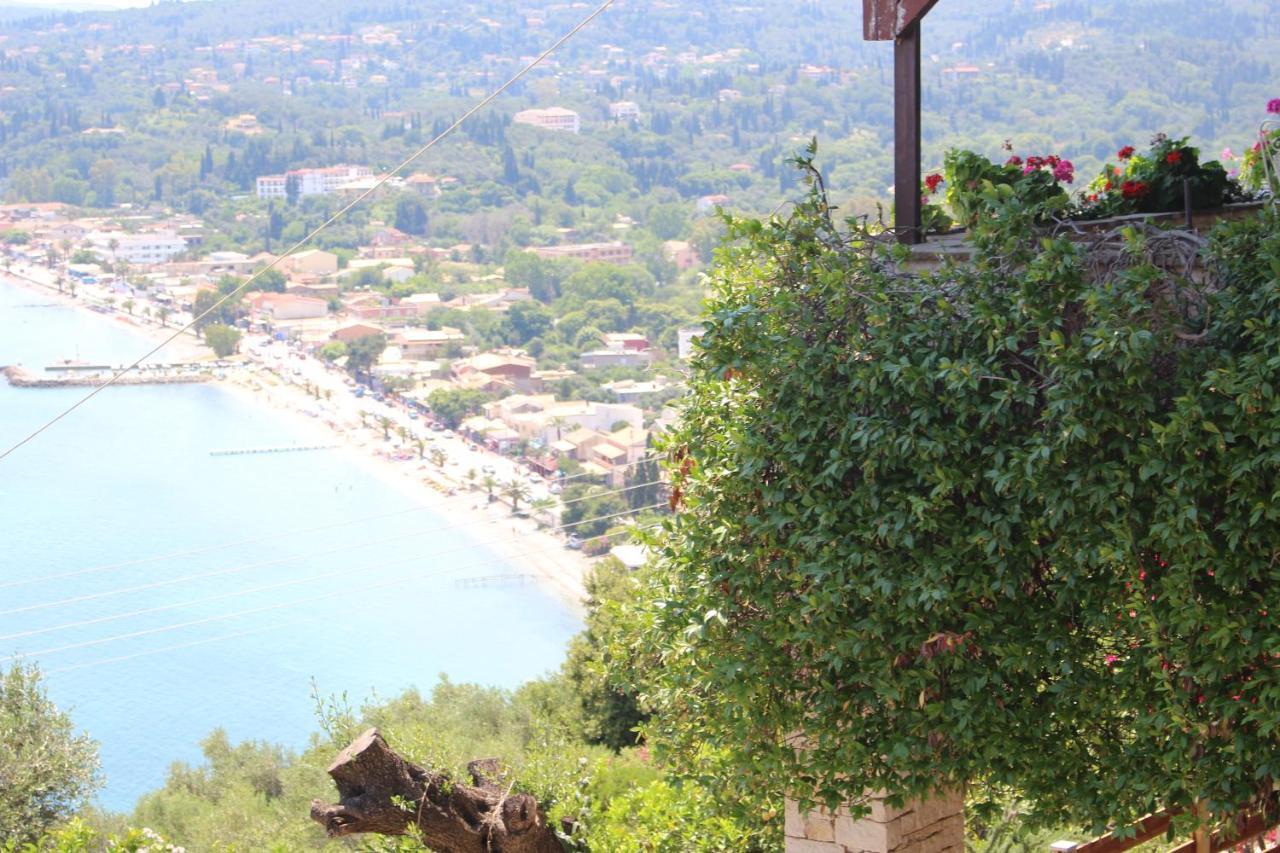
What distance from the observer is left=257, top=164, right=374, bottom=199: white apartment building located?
53.9m

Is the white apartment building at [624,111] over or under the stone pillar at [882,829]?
over

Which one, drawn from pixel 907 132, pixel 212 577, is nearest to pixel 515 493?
pixel 212 577

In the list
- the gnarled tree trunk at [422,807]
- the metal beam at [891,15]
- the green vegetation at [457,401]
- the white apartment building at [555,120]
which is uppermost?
the white apartment building at [555,120]

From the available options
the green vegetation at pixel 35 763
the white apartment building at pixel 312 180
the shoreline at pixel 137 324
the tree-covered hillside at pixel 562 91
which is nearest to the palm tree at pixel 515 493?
the tree-covered hillside at pixel 562 91

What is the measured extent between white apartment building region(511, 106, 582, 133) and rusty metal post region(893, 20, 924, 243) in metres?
55.2

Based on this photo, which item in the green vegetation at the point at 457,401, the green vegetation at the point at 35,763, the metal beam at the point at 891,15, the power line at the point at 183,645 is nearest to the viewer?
the metal beam at the point at 891,15

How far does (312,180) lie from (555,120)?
35.6 feet

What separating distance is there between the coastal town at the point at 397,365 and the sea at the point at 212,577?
99 cm

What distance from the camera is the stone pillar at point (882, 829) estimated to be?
12.2ft

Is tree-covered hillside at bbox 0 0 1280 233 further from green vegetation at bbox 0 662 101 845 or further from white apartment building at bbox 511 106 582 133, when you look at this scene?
green vegetation at bbox 0 662 101 845

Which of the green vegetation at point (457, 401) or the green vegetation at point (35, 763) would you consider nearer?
the green vegetation at point (35, 763)

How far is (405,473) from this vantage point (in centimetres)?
4512

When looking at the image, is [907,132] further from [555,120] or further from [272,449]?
[555,120]

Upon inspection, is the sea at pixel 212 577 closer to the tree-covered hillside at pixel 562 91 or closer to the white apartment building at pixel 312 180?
the white apartment building at pixel 312 180
